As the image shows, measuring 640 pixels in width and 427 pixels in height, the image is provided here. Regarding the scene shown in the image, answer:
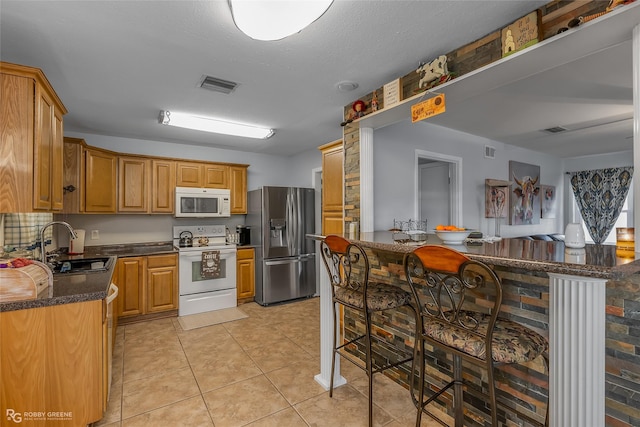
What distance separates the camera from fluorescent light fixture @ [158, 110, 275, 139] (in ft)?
10.5

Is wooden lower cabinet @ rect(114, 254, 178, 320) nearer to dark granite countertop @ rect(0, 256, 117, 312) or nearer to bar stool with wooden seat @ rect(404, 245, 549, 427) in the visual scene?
dark granite countertop @ rect(0, 256, 117, 312)

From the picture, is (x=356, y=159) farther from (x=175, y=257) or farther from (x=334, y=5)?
(x=175, y=257)

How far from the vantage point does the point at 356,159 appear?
9.55 ft

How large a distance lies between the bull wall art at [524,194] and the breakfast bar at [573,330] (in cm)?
365

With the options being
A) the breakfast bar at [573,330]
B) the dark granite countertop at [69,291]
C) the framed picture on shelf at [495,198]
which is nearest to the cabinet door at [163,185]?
the dark granite countertop at [69,291]

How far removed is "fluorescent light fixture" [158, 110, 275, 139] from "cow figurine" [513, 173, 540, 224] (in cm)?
414

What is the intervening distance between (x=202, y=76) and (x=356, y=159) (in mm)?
1510

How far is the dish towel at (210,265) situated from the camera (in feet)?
13.4

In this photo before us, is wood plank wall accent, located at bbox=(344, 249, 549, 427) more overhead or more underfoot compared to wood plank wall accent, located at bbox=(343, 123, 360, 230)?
more underfoot

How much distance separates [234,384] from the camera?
235 cm

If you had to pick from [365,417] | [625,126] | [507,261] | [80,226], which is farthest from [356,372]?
[625,126]

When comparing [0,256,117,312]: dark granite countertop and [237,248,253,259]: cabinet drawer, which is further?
[237,248,253,259]: cabinet drawer

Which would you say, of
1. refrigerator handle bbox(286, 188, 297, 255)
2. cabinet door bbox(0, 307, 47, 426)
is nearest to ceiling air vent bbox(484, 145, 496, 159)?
refrigerator handle bbox(286, 188, 297, 255)

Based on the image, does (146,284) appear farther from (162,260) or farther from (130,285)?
(162,260)
